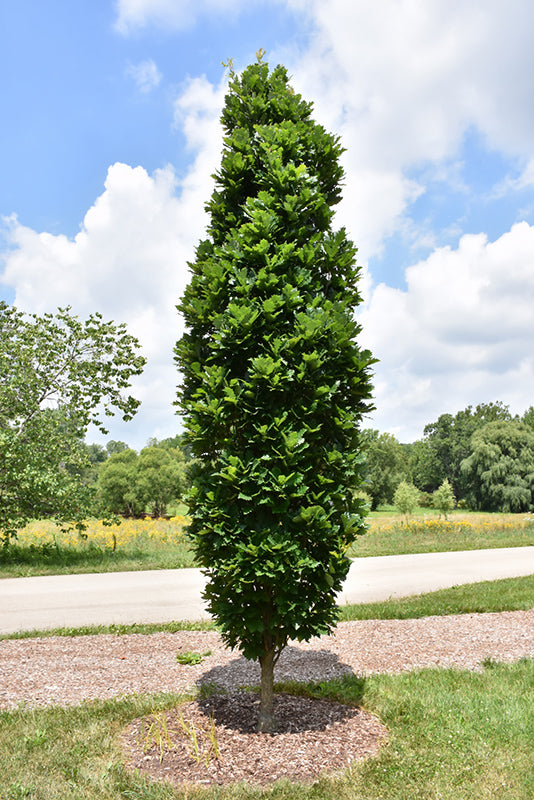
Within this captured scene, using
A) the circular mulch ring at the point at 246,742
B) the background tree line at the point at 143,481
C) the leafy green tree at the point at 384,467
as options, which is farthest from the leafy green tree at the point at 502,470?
the circular mulch ring at the point at 246,742

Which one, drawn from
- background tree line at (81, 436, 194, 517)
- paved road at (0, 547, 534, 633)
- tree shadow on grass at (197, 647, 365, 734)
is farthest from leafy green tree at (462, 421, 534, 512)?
tree shadow on grass at (197, 647, 365, 734)

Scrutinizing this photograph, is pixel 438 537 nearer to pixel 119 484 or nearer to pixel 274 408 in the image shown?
pixel 274 408

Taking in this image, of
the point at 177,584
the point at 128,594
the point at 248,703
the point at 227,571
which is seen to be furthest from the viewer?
the point at 177,584

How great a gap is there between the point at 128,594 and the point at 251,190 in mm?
8093

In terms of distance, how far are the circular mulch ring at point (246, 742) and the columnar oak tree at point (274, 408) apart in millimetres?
307

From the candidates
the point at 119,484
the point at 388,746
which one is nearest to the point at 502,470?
the point at 119,484

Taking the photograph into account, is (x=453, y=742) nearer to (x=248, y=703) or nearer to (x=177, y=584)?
(x=248, y=703)

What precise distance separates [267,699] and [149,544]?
12.7 metres

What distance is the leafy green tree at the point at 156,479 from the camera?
29.3m

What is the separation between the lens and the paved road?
8555mm

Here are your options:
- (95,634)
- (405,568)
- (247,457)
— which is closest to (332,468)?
(247,457)

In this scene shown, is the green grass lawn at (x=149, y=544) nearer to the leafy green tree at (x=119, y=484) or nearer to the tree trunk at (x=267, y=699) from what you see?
the tree trunk at (x=267, y=699)

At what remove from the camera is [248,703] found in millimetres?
4855

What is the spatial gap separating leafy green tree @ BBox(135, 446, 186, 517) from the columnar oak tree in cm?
2524
